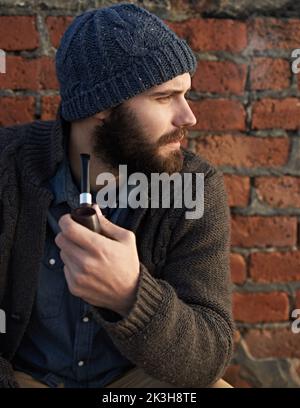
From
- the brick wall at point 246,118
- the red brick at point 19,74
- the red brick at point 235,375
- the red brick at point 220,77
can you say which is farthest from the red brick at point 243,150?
the red brick at point 235,375

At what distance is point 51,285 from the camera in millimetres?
1415

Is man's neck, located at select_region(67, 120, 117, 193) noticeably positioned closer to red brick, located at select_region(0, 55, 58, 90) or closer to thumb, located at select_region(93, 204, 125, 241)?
red brick, located at select_region(0, 55, 58, 90)

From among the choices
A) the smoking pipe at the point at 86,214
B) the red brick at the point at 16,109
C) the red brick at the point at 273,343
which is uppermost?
the red brick at the point at 16,109

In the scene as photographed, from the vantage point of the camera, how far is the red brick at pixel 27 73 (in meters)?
1.62

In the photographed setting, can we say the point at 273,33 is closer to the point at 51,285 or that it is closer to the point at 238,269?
the point at 238,269

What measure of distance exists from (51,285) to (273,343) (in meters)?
0.70

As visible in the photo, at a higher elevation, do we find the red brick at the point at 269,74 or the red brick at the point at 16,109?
the red brick at the point at 269,74

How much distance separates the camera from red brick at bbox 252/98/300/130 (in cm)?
169

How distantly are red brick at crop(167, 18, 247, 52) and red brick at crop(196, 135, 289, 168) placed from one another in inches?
9.3

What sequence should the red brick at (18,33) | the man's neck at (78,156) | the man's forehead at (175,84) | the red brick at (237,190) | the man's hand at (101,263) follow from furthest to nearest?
the red brick at (237,190), the red brick at (18,33), the man's neck at (78,156), the man's forehead at (175,84), the man's hand at (101,263)

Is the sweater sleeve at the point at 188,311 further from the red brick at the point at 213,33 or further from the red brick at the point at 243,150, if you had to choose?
the red brick at the point at 213,33

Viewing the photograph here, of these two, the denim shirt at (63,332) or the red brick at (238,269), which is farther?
the red brick at (238,269)

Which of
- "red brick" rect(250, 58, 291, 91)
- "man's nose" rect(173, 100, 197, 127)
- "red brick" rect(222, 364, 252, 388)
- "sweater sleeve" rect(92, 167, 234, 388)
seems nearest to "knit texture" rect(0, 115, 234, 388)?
"sweater sleeve" rect(92, 167, 234, 388)

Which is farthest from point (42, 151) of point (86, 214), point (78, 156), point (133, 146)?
point (86, 214)
